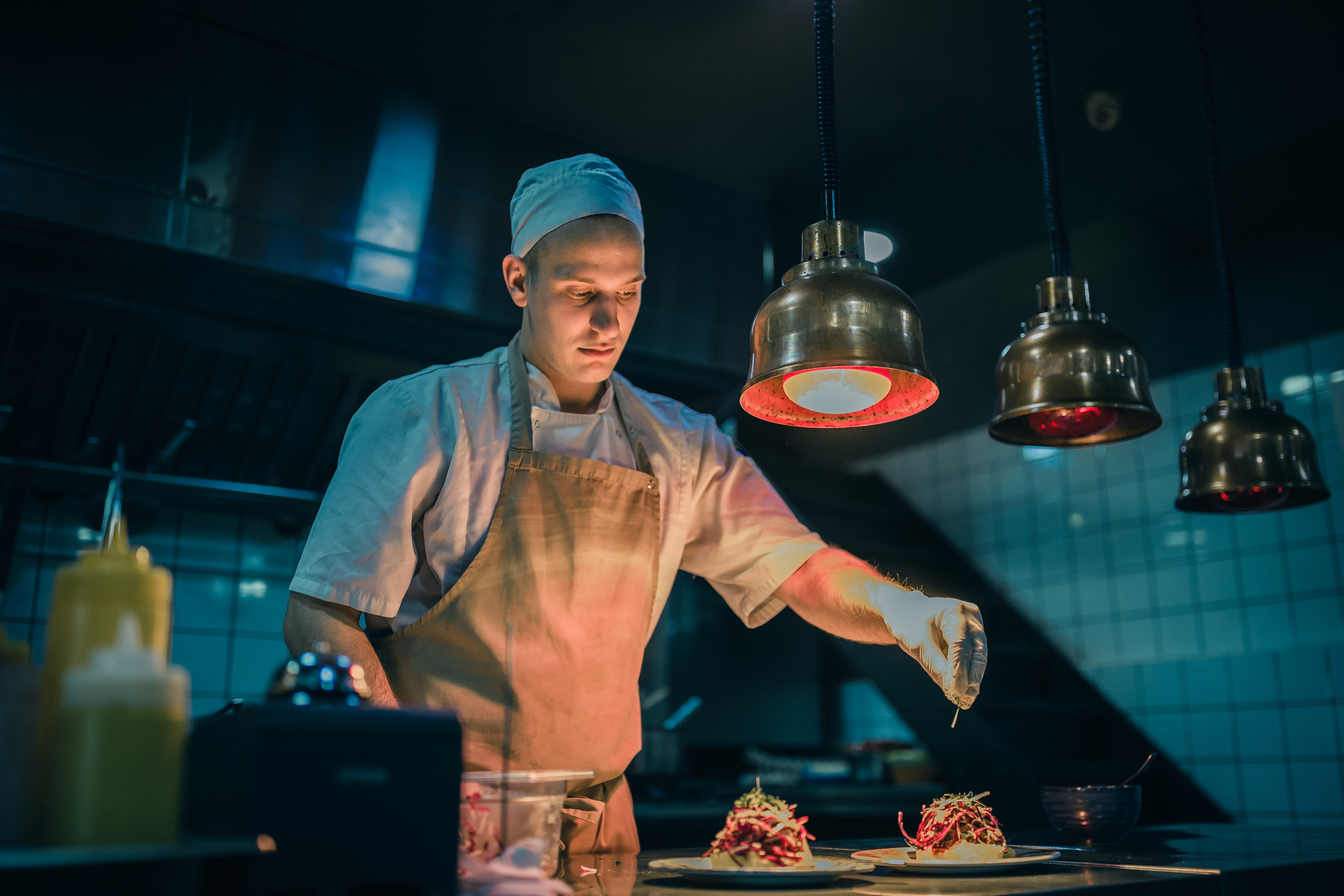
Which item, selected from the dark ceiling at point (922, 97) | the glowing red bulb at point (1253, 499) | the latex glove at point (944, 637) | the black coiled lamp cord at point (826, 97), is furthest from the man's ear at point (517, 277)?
the glowing red bulb at point (1253, 499)

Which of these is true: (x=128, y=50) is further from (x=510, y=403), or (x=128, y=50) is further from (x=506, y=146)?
(x=510, y=403)

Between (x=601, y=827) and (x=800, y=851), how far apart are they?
461 millimetres

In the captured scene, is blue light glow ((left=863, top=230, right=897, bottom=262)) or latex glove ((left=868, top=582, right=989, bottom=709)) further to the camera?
blue light glow ((left=863, top=230, right=897, bottom=262))

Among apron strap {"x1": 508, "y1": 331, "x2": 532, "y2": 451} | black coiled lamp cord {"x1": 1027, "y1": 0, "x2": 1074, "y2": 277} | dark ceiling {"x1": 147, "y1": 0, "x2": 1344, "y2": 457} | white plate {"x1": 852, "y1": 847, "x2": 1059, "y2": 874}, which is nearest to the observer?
white plate {"x1": 852, "y1": 847, "x2": 1059, "y2": 874}

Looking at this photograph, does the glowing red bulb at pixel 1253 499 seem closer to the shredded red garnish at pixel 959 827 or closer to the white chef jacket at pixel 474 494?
the white chef jacket at pixel 474 494

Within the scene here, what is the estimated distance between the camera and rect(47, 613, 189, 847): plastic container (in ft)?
2.20

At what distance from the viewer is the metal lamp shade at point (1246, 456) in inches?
87.1

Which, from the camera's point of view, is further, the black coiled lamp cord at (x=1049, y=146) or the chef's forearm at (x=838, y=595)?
the black coiled lamp cord at (x=1049, y=146)

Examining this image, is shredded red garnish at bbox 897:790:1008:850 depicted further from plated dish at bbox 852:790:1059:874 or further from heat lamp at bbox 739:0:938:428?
heat lamp at bbox 739:0:938:428

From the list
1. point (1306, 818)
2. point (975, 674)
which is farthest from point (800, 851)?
point (1306, 818)

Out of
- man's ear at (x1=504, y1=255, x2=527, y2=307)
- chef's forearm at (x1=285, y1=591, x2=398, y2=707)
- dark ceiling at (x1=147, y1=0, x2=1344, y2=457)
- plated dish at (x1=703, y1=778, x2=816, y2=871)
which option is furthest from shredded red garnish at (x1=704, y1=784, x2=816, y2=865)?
dark ceiling at (x1=147, y1=0, x2=1344, y2=457)

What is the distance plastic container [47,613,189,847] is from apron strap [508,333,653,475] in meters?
0.92

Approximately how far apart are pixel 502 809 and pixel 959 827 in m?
0.63

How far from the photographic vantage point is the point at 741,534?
1.79m
